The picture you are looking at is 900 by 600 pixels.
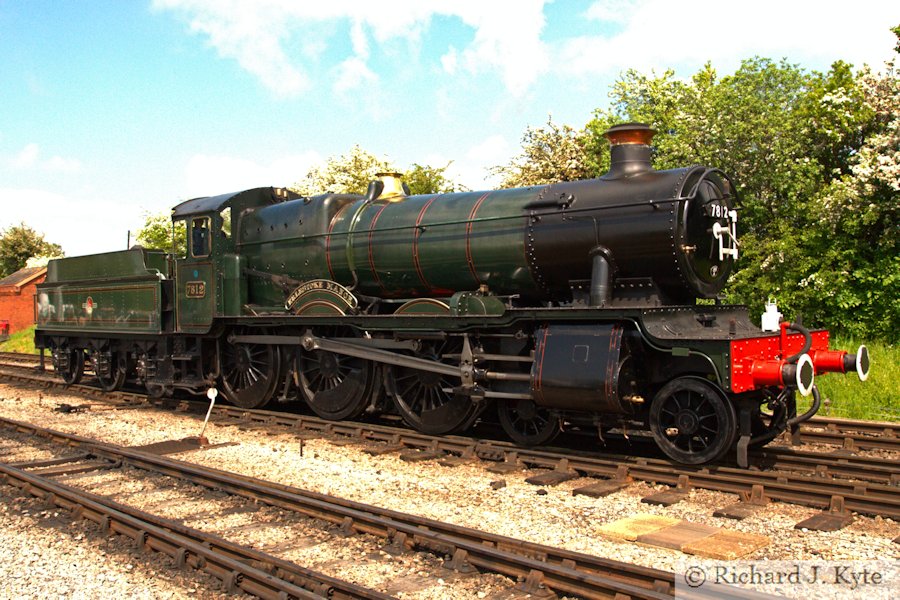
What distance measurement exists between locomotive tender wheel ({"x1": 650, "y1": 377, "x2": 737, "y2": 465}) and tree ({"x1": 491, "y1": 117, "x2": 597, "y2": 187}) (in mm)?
17056

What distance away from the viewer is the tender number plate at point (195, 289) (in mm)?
12102

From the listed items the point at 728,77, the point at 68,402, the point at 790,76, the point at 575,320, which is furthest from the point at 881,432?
the point at 728,77

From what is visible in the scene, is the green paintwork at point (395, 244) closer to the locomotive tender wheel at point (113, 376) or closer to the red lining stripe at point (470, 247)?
the red lining stripe at point (470, 247)

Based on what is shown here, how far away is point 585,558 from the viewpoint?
4.79 metres

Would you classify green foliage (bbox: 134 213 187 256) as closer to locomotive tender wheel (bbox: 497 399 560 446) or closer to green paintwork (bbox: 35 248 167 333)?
green paintwork (bbox: 35 248 167 333)

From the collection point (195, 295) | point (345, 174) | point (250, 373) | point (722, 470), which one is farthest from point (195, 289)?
point (345, 174)

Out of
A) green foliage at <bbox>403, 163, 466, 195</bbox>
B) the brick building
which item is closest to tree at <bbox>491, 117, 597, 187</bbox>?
green foliage at <bbox>403, 163, 466, 195</bbox>

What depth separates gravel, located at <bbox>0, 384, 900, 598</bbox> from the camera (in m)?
5.21

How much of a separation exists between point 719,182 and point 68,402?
11772mm

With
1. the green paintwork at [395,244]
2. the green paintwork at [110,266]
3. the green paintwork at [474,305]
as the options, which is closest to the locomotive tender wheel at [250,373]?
the green paintwork at [395,244]

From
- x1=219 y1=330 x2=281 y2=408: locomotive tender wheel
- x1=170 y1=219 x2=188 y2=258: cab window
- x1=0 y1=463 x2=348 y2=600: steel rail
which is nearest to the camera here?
x1=0 y1=463 x2=348 y2=600: steel rail

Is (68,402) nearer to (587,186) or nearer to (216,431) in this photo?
(216,431)

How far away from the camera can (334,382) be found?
10828 mm

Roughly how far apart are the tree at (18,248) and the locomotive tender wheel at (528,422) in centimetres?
5343
